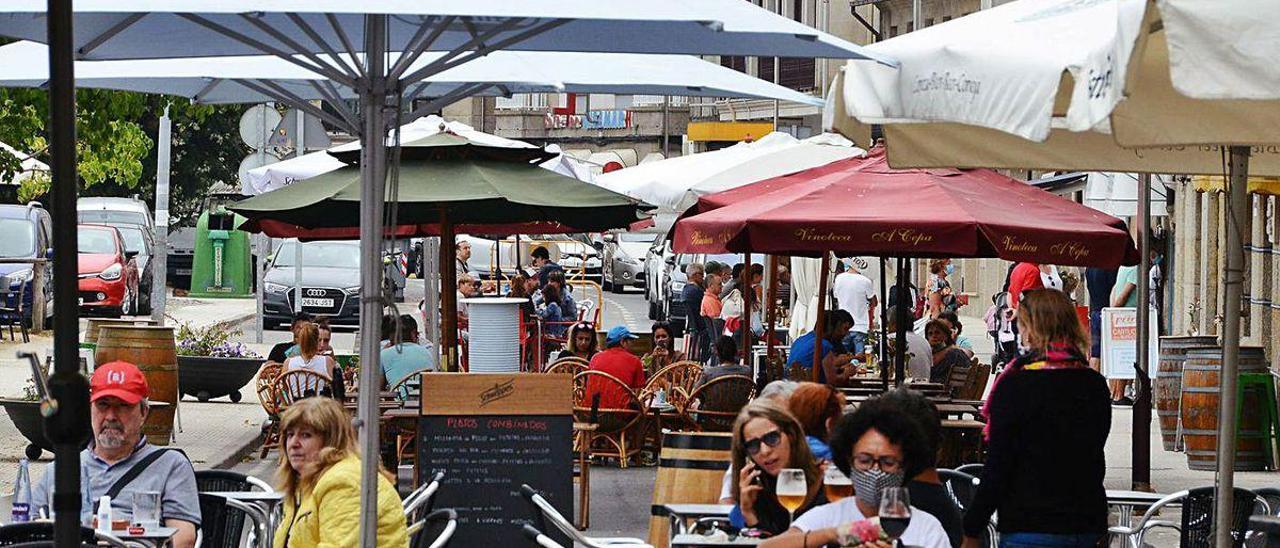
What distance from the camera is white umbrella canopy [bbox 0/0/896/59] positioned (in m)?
5.91

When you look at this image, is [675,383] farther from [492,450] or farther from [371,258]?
[371,258]

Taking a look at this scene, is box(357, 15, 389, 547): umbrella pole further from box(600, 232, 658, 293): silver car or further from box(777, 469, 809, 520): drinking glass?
box(600, 232, 658, 293): silver car

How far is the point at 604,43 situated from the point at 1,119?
10773 millimetres

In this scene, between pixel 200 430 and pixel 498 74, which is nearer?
pixel 498 74

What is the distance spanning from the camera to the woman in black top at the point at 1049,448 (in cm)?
690

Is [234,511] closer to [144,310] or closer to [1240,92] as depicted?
[1240,92]

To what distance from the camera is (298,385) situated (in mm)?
14781

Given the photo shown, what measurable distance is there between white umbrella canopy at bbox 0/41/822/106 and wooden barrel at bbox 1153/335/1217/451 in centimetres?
748

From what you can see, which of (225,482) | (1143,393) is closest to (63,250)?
(225,482)

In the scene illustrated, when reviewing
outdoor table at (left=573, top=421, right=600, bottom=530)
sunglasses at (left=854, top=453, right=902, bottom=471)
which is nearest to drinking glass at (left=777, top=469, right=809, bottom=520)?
sunglasses at (left=854, top=453, right=902, bottom=471)

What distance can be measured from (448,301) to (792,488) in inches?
328

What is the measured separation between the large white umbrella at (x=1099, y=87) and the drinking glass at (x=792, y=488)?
125 cm

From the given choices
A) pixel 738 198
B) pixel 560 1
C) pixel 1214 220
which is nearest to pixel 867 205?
pixel 738 198

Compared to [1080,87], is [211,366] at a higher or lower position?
lower
